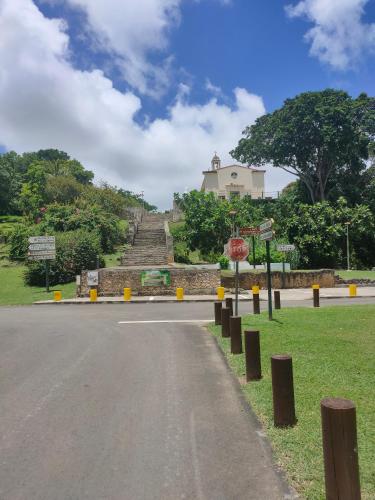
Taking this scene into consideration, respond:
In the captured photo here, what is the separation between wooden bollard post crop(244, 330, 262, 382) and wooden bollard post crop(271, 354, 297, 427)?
1769 millimetres

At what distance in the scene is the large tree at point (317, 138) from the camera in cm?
4144

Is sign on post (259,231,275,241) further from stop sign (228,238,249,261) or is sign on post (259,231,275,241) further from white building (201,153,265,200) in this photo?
white building (201,153,265,200)

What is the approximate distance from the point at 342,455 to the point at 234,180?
58490 mm

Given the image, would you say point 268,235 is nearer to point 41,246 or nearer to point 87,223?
point 41,246

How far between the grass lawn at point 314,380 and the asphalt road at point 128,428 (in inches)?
7.7

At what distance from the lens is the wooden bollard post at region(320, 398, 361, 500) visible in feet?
10.5

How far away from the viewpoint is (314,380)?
6.25 meters

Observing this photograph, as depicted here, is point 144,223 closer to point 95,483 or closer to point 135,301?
point 135,301

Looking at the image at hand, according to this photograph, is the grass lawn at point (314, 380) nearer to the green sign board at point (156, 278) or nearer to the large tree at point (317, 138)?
the green sign board at point (156, 278)

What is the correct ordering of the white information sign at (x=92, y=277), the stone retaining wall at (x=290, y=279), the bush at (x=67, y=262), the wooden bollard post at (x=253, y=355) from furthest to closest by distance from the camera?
1. the bush at (x=67, y=262)
2. the stone retaining wall at (x=290, y=279)
3. the white information sign at (x=92, y=277)
4. the wooden bollard post at (x=253, y=355)

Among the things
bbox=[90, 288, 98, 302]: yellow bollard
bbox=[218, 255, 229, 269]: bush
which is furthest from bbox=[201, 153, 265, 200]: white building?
bbox=[90, 288, 98, 302]: yellow bollard

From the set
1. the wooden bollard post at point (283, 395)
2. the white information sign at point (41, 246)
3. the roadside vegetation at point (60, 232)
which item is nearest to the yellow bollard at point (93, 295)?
the roadside vegetation at point (60, 232)

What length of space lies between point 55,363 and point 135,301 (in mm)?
14178

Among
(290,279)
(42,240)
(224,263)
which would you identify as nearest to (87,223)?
(42,240)
